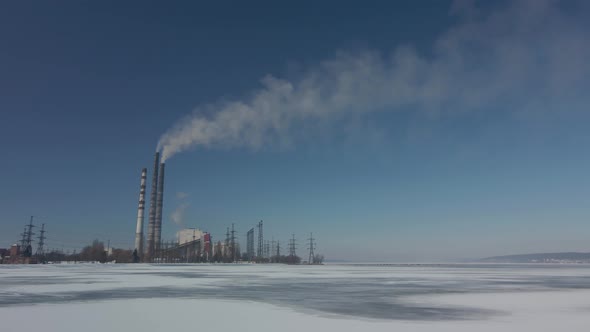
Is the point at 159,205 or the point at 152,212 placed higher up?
the point at 159,205

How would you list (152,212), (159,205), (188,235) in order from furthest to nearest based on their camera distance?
(188,235)
(159,205)
(152,212)

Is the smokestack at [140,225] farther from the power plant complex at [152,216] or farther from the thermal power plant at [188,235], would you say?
the thermal power plant at [188,235]

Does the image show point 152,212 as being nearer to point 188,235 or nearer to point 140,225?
point 140,225

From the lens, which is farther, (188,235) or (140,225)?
(188,235)

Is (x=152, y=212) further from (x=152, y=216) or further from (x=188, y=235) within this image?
(x=188, y=235)

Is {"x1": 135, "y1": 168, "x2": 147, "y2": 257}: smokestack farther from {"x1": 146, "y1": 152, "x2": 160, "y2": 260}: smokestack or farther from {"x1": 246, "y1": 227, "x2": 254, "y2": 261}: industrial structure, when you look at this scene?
{"x1": 246, "y1": 227, "x2": 254, "y2": 261}: industrial structure

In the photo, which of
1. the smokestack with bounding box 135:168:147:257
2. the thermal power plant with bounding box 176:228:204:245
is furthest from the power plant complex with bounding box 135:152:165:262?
the thermal power plant with bounding box 176:228:204:245

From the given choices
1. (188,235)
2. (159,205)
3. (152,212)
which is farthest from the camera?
(188,235)

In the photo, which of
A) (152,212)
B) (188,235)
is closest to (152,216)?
(152,212)

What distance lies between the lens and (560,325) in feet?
28.8

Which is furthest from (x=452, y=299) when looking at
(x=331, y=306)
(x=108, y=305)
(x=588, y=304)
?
(x=108, y=305)

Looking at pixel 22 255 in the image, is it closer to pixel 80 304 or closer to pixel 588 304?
pixel 80 304

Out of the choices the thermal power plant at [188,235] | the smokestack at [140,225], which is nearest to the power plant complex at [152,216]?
the smokestack at [140,225]

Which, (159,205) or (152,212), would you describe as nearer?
(152,212)
